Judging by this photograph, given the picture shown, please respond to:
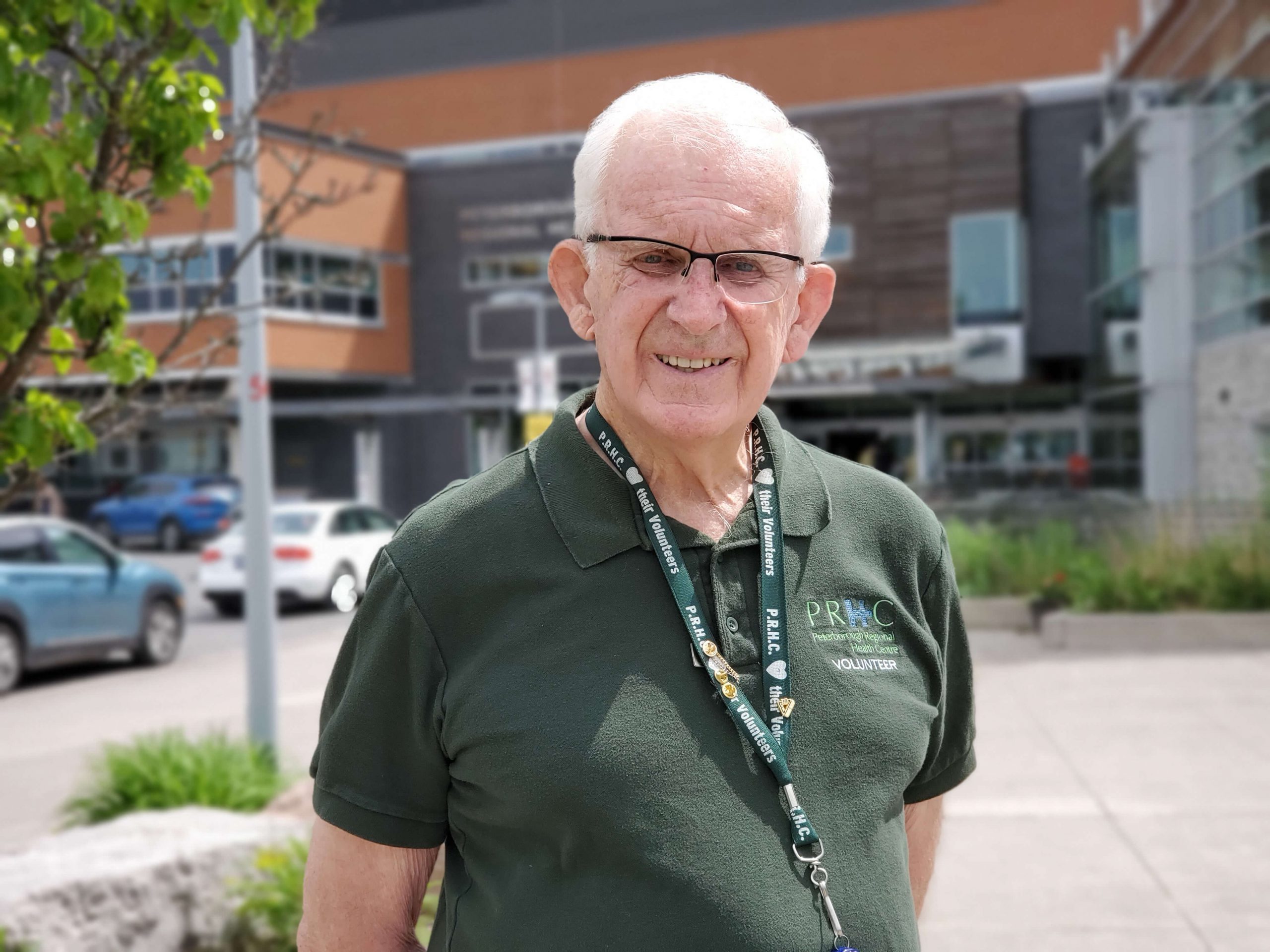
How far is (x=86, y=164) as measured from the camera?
3.15 metres

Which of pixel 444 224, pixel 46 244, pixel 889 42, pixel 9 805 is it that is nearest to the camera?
pixel 46 244

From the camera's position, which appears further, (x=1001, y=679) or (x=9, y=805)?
(x=1001, y=679)

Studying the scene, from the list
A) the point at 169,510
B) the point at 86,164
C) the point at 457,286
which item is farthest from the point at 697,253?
the point at 457,286

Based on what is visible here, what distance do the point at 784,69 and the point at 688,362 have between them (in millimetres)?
43602

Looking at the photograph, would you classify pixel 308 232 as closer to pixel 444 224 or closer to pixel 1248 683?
pixel 444 224

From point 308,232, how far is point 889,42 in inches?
763

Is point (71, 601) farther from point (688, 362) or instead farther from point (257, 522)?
point (688, 362)

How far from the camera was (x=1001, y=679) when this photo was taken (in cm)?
1106

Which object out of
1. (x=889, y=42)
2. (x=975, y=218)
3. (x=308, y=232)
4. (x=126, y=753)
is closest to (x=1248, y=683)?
(x=126, y=753)

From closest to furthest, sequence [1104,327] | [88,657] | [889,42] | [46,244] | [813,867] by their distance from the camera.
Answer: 1. [813,867]
2. [46,244]
3. [88,657]
4. [1104,327]
5. [889,42]

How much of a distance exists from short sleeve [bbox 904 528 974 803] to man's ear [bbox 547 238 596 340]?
25.4 inches

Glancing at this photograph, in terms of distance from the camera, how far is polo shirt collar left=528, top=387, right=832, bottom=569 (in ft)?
6.05

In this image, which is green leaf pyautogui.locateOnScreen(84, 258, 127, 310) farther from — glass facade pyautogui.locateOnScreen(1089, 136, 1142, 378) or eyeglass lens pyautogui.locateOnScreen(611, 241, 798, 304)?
glass facade pyautogui.locateOnScreen(1089, 136, 1142, 378)

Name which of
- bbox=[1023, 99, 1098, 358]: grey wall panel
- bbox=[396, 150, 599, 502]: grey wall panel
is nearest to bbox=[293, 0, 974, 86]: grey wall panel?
bbox=[396, 150, 599, 502]: grey wall panel
